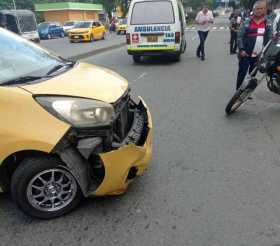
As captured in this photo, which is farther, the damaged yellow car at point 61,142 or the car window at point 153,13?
the car window at point 153,13

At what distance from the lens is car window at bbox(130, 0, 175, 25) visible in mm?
12036

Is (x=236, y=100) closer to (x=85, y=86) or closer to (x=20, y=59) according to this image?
(x=85, y=86)

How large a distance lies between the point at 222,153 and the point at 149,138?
4.27 feet

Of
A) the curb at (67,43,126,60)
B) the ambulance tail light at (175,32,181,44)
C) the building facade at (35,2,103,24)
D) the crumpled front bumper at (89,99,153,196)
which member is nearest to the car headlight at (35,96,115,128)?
the crumpled front bumper at (89,99,153,196)

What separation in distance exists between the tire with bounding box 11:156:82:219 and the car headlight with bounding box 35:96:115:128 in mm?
381

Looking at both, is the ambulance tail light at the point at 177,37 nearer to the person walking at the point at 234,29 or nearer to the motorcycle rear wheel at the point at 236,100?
the person walking at the point at 234,29

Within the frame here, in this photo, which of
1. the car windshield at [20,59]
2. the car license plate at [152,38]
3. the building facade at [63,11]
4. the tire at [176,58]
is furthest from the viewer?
the building facade at [63,11]

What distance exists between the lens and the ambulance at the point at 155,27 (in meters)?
12.0

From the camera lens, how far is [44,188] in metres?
3.09

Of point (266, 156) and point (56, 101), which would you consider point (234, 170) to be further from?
point (56, 101)

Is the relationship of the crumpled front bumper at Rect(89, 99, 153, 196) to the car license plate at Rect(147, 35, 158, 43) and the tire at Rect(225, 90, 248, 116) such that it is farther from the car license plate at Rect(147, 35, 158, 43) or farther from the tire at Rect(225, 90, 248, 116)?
the car license plate at Rect(147, 35, 158, 43)

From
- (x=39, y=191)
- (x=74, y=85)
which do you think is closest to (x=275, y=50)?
(x=74, y=85)

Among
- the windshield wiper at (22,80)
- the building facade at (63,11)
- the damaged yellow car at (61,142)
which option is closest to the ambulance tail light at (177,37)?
the damaged yellow car at (61,142)

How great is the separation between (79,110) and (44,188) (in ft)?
2.48
